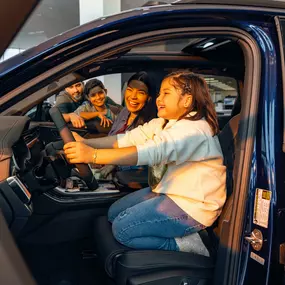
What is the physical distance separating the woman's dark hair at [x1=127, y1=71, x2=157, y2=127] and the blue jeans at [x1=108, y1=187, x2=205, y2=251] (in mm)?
935

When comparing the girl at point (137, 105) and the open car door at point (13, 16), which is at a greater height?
the open car door at point (13, 16)

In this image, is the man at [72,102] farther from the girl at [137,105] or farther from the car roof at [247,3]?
the car roof at [247,3]

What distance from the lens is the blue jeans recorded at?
1565mm

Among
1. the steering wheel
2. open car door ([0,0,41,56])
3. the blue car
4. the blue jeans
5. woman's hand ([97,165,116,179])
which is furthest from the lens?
woman's hand ([97,165,116,179])

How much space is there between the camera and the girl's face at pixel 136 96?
8.02 ft

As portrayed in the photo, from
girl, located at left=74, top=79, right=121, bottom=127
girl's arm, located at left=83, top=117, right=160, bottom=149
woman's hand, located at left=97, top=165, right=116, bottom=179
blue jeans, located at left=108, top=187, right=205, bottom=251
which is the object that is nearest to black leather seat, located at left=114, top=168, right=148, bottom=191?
woman's hand, located at left=97, top=165, right=116, bottom=179

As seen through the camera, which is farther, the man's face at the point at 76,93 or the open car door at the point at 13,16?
the man's face at the point at 76,93

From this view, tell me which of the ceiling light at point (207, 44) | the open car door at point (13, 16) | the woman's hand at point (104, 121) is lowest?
the woman's hand at point (104, 121)

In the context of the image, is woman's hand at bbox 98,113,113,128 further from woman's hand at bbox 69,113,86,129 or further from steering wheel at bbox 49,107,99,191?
steering wheel at bbox 49,107,99,191

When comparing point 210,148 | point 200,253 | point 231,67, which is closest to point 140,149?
point 210,148

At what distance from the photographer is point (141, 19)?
1.24 m

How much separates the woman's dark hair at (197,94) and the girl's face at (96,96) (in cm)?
173

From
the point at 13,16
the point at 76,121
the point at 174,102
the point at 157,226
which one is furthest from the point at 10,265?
the point at 76,121

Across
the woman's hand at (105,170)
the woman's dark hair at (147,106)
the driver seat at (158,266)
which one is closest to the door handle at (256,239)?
the driver seat at (158,266)
